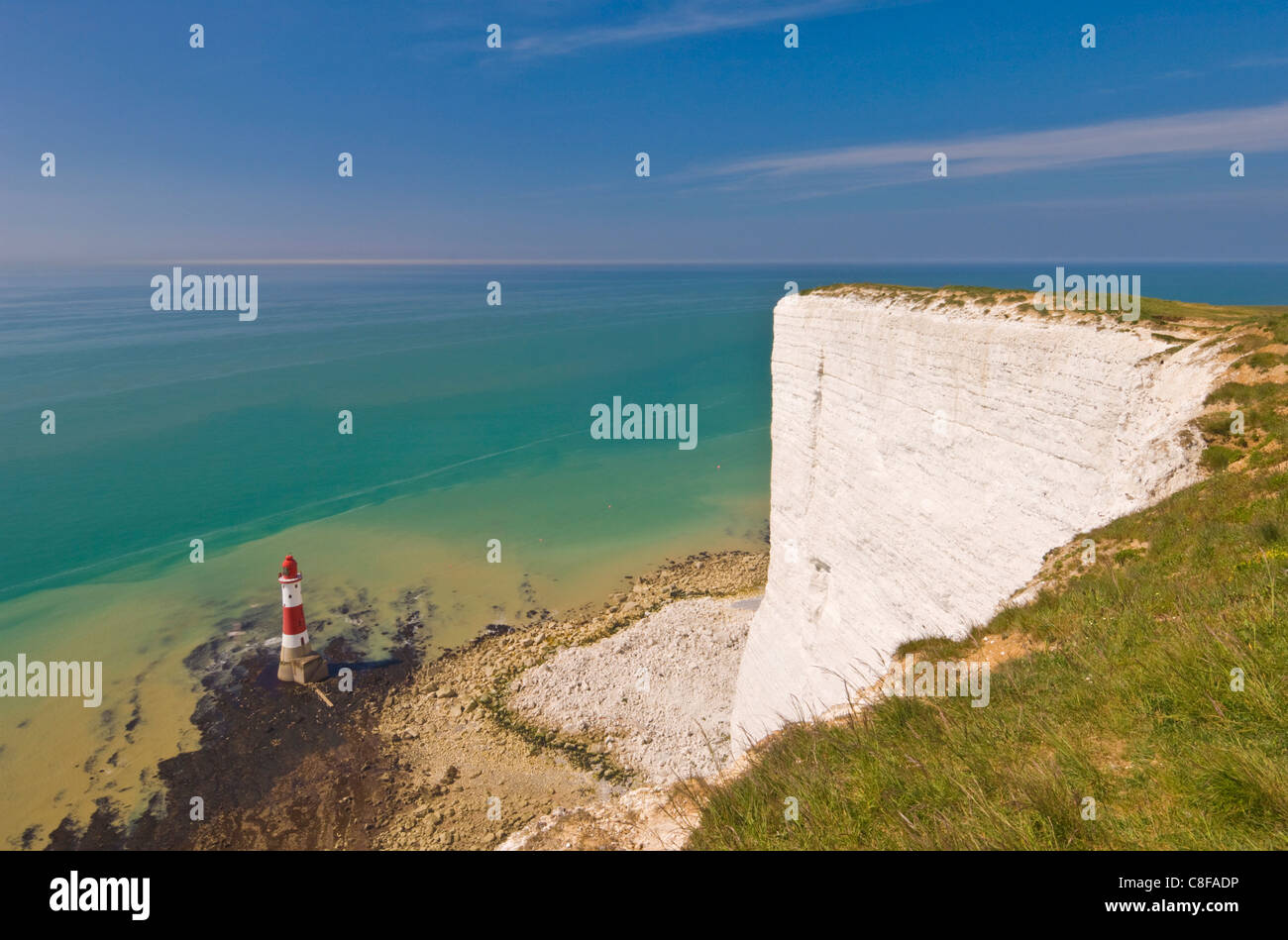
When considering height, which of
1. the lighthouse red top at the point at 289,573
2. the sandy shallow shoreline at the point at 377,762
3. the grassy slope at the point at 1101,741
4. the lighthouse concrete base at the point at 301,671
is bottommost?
the sandy shallow shoreline at the point at 377,762

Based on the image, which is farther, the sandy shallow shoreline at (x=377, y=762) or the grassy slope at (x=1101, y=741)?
the sandy shallow shoreline at (x=377, y=762)

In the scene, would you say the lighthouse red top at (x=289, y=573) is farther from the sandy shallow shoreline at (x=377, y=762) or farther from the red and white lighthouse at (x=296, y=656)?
the sandy shallow shoreline at (x=377, y=762)

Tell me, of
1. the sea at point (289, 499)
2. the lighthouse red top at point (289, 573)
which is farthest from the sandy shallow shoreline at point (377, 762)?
the lighthouse red top at point (289, 573)

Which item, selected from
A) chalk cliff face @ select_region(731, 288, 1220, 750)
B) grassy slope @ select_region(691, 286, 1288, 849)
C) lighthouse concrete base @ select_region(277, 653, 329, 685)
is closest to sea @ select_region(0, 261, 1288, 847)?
lighthouse concrete base @ select_region(277, 653, 329, 685)

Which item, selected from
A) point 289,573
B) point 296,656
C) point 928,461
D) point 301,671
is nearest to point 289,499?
point 296,656

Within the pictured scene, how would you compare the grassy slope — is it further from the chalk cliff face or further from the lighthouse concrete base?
the lighthouse concrete base

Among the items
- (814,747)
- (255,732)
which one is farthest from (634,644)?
(814,747)
